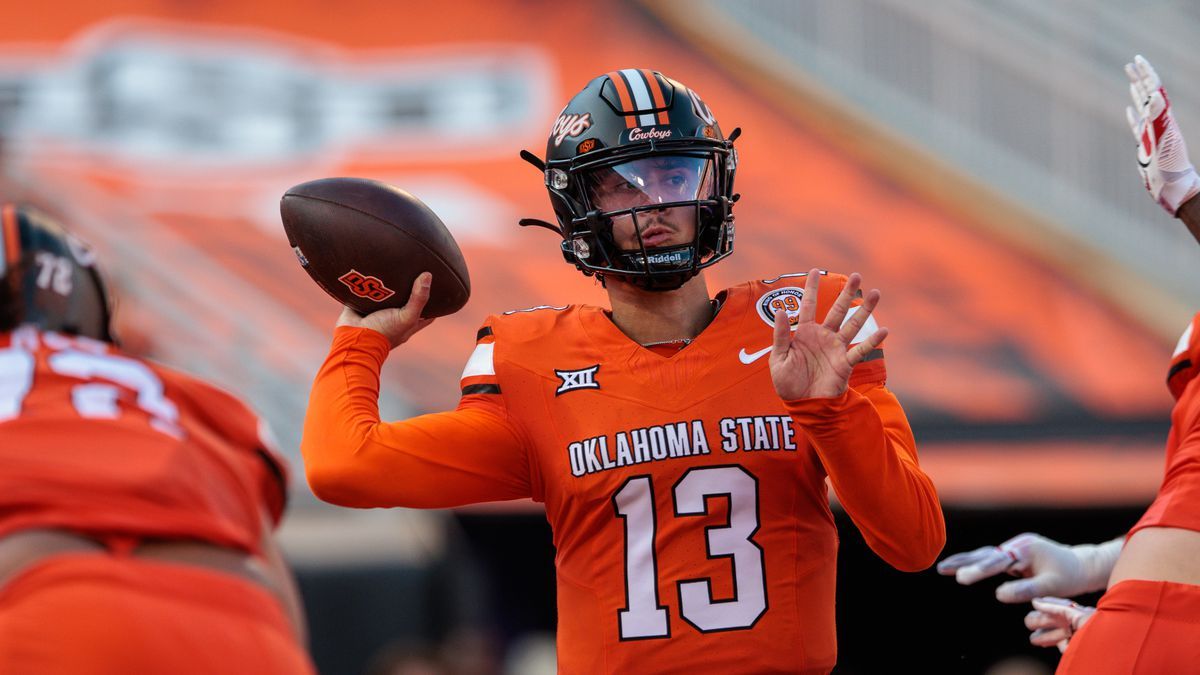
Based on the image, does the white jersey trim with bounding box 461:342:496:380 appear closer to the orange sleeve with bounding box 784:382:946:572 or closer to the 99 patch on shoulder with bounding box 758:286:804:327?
the 99 patch on shoulder with bounding box 758:286:804:327

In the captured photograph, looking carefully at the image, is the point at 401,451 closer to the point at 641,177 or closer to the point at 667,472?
the point at 667,472

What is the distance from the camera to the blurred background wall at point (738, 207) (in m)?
7.57

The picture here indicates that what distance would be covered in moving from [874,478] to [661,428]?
17.8 inches

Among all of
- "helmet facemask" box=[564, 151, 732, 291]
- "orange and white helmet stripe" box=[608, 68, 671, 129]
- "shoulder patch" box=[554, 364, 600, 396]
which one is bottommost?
"shoulder patch" box=[554, 364, 600, 396]

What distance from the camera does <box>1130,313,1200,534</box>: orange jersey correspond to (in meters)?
2.90

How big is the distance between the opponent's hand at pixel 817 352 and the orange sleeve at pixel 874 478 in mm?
27

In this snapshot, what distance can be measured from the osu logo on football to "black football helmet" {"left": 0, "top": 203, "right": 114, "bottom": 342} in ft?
2.44

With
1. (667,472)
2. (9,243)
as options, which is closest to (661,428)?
(667,472)

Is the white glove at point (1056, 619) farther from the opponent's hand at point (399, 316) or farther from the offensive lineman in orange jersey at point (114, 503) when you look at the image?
the offensive lineman in orange jersey at point (114, 503)

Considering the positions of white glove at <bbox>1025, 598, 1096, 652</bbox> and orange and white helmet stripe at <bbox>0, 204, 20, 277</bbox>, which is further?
white glove at <bbox>1025, 598, 1096, 652</bbox>

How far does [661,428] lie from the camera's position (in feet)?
9.71

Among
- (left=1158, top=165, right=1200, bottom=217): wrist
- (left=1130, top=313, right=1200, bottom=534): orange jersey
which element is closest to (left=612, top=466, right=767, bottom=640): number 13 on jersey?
(left=1130, top=313, right=1200, bottom=534): orange jersey

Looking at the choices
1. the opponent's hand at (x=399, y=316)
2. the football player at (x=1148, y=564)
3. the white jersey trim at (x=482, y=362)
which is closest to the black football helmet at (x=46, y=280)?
the opponent's hand at (x=399, y=316)

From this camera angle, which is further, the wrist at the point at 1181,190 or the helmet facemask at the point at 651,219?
the wrist at the point at 1181,190
